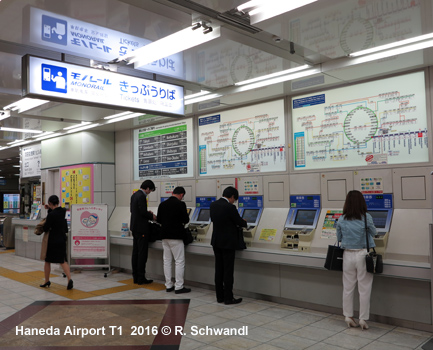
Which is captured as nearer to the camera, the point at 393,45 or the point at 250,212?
the point at 393,45

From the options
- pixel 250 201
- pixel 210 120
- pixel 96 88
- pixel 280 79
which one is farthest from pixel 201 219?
pixel 96 88

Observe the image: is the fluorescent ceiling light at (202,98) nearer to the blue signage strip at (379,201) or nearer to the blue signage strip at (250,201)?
the blue signage strip at (250,201)

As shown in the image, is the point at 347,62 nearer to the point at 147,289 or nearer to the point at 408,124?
the point at 408,124

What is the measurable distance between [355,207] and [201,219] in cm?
292

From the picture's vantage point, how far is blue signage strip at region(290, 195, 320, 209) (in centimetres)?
526

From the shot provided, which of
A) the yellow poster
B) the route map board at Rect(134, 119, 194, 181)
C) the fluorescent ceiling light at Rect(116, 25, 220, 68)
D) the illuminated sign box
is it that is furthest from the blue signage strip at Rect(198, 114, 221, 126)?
the yellow poster

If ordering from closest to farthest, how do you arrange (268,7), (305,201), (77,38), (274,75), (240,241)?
(268,7)
(77,38)
(274,75)
(240,241)
(305,201)

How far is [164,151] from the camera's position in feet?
24.6

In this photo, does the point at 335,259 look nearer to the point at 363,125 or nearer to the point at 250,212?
the point at 363,125

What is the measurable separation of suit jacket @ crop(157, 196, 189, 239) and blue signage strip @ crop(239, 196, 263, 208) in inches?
36.5

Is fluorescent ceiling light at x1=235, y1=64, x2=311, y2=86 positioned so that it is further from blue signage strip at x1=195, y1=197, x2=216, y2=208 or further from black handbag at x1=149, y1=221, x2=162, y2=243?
black handbag at x1=149, y1=221, x2=162, y2=243

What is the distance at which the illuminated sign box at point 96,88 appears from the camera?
354 cm

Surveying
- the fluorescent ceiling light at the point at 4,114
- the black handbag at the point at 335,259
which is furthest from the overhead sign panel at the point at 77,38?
the fluorescent ceiling light at the point at 4,114

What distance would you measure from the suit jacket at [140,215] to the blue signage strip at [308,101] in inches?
108
